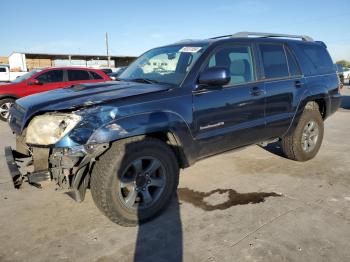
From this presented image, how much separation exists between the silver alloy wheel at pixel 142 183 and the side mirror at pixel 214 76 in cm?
100

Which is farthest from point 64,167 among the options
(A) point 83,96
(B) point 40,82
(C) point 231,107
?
(B) point 40,82

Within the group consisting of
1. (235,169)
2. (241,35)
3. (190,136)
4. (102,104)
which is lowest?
(235,169)

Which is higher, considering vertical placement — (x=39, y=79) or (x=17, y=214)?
(x=39, y=79)

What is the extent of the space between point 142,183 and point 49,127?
103cm

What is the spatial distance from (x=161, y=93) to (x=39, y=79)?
A: 8.02 m

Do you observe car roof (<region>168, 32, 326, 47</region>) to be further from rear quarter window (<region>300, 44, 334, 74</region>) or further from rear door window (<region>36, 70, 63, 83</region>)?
rear door window (<region>36, 70, 63, 83</region>)

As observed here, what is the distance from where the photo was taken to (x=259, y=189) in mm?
4152

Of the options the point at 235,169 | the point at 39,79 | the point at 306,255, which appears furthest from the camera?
the point at 39,79

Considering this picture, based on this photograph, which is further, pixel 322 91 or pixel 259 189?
pixel 322 91

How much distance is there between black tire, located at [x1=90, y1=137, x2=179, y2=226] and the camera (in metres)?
3.00

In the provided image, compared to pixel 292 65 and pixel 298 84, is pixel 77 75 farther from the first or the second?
pixel 298 84

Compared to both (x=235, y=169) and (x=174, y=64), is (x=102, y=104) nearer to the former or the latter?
(x=174, y=64)

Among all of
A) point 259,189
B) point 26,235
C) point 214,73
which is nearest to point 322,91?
point 259,189

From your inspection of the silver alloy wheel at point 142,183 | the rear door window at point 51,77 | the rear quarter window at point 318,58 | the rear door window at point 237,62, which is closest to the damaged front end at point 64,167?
the silver alloy wheel at point 142,183
